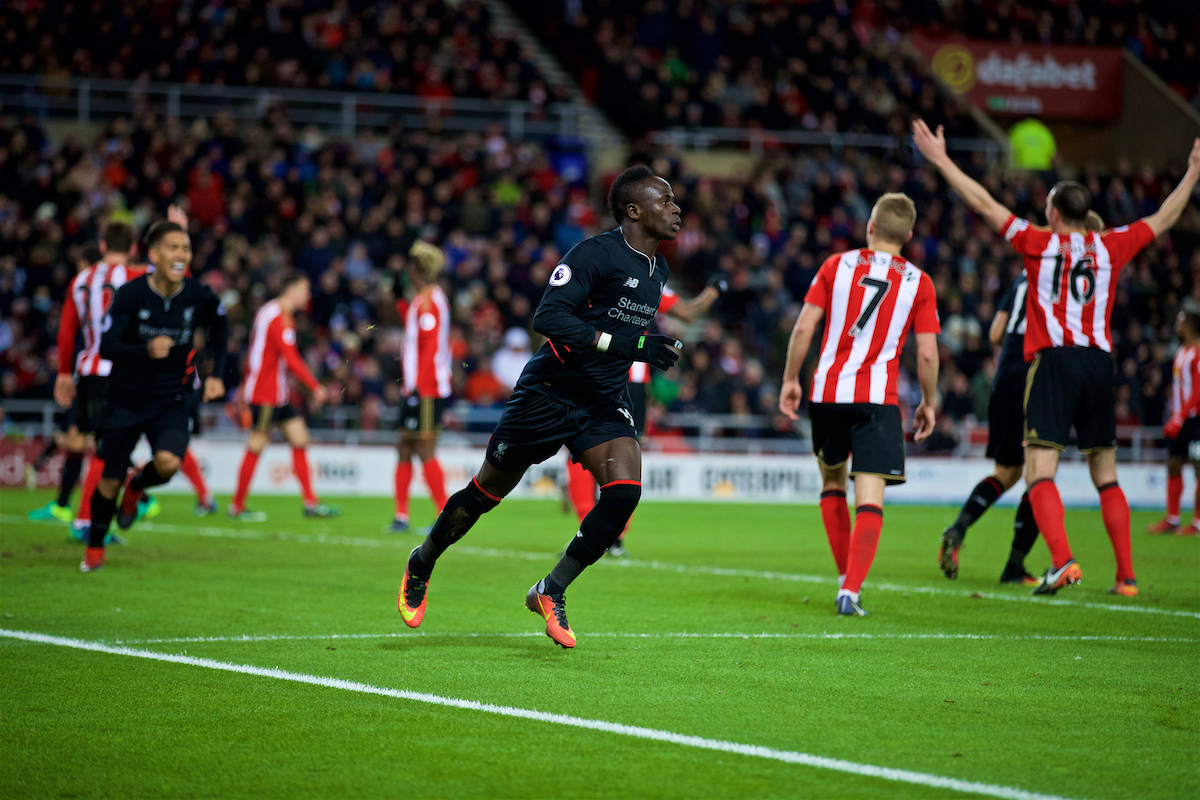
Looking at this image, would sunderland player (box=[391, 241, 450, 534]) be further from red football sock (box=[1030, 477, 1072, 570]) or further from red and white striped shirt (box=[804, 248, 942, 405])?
red football sock (box=[1030, 477, 1072, 570])

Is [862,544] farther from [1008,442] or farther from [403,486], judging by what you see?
[403,486]

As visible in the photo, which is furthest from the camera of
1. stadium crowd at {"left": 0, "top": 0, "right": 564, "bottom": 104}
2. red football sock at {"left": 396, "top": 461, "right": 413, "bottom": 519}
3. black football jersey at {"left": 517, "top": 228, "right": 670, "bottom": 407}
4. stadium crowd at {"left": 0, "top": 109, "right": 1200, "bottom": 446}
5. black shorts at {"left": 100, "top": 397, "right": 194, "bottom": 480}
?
stadium crowd at {"left": 0, "top": 0, "right": 564, "bottom": 104}

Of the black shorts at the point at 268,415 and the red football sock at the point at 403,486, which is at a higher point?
the black shorts at the point at 268,415

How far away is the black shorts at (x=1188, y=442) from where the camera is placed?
48.3ft

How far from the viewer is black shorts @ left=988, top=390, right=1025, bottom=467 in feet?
29.8

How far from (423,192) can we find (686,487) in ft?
23.1

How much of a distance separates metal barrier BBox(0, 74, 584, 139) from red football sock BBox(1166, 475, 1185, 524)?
1353cm

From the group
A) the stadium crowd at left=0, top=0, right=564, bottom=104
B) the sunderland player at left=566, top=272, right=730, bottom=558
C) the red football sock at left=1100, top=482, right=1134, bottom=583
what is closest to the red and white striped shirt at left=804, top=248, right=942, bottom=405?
the sunderland player at left=566, top=272, right=730, bottom=558

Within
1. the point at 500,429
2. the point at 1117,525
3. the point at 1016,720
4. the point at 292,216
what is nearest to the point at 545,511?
the point at 292,216

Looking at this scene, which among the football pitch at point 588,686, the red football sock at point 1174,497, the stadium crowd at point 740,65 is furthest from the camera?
the stadium crowd at point 740,65

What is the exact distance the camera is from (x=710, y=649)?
6023mm

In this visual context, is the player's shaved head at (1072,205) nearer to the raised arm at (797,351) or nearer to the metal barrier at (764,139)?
the raised arm at (797,351)

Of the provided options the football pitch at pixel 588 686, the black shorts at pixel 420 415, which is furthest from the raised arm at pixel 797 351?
the black shorts at pixel 420 415

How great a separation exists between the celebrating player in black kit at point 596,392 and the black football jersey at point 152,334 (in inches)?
136
